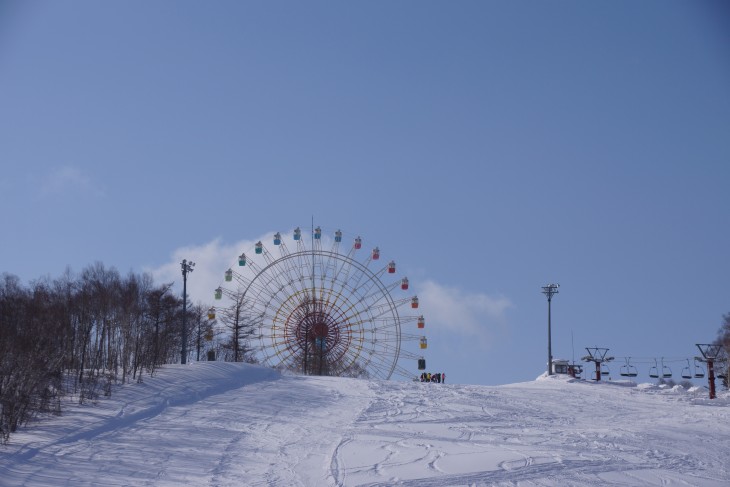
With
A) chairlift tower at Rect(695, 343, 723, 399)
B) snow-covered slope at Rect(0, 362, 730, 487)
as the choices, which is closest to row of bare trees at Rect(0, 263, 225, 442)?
snow-covered slope at Rect(0, 362, 730, 487)

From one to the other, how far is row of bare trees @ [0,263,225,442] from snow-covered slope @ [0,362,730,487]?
0.88 m

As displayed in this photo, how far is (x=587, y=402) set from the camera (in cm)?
3919

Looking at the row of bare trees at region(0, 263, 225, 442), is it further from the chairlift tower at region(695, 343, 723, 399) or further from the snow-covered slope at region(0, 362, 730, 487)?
the chairlift tower at region(695, 343, 723, 399)

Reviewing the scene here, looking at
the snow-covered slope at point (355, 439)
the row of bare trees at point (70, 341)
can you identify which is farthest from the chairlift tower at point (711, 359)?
the row of bare trees at point (70, 341)

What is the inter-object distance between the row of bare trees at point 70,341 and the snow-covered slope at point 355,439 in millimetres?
881

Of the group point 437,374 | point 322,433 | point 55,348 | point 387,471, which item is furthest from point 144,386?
point 437,374

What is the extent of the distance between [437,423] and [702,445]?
836cm

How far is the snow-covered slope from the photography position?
19.9m

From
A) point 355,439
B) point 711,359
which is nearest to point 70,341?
point 355,439

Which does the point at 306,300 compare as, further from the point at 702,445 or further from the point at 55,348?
the point at 702,445

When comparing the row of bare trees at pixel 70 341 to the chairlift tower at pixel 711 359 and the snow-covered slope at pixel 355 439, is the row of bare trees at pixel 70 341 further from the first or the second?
the chairlift tower at pixel 711 359

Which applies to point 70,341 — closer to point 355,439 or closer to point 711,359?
point 355,439

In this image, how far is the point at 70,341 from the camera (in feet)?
111

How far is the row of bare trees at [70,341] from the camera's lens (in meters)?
23.5
